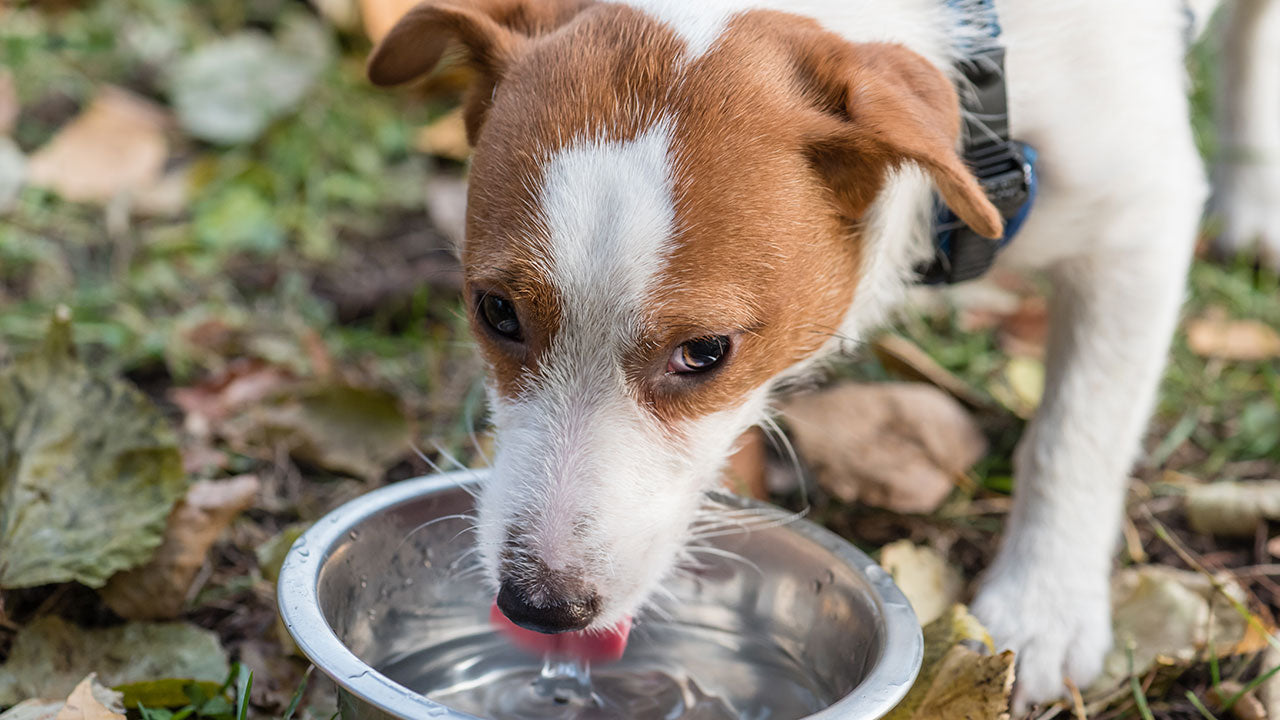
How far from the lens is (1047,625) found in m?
2.31

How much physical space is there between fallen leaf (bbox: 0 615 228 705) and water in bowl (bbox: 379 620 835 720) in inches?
12.0

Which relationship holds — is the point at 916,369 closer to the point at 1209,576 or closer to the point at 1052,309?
the point at 1052,309

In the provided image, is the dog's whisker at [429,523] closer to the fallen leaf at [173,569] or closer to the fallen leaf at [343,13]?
the fallen leaf at [173,569]

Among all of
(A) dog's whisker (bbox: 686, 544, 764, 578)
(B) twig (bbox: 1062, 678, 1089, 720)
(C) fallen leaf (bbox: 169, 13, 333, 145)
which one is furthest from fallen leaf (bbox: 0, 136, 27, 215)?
(B) twig (bbox: 1062, 678, 1089, 720)

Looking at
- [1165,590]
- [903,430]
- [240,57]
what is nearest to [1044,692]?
[1165,590]

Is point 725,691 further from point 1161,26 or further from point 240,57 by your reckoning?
point 240,57

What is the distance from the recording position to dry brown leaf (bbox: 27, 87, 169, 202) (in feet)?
13.3

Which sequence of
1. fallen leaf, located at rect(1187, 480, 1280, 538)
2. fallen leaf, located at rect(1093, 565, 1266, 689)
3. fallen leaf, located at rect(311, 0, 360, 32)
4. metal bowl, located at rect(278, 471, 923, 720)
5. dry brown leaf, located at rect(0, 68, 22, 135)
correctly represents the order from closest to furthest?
metal bowl, located at rect(278, 471, 923, 720) < fallen leaf, located at rect(1093, 565, 1266, 689) < fallen leaf, located at rect(1187, 480, 1280, 538) < dry brown leaf, located at rect(0, 68, 22, 135) < fallen leaf, located at rect(311, 0, 360, 32)

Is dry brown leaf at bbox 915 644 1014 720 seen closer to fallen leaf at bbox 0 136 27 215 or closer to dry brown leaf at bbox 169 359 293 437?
dry brown leaf at bbox 169 359 293 437

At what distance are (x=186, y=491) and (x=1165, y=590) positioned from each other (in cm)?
176

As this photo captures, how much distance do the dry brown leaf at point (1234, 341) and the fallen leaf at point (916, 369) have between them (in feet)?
2.49

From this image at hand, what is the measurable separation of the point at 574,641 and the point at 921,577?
2.32ft

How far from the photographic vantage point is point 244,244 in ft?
12.8

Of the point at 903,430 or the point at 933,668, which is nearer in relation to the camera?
the point at 933,668
